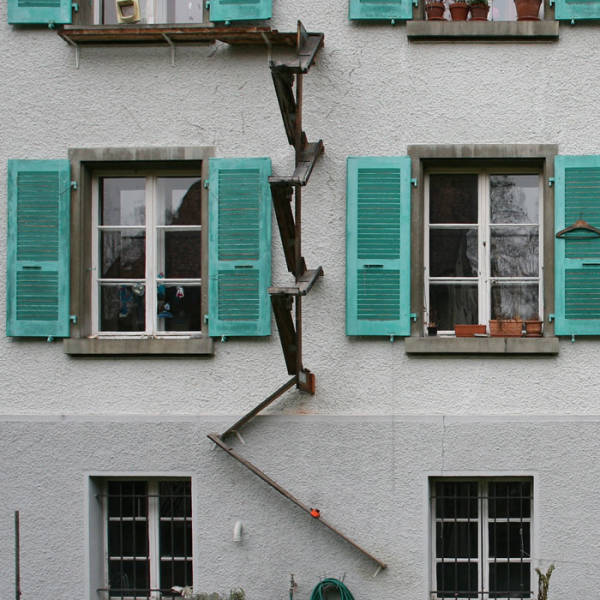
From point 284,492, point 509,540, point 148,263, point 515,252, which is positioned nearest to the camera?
point 284,492

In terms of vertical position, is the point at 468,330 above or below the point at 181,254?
below

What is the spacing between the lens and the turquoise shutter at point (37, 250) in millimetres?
6383

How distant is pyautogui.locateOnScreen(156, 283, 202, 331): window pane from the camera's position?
6582mm

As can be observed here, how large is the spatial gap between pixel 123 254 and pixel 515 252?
3.00 metres

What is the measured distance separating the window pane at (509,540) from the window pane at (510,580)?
0.26 ft

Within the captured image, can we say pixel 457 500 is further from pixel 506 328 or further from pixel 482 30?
pixel 482 30

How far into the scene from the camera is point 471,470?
6.21 metres

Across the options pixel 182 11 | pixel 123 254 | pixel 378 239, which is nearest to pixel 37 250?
pixel 123 254

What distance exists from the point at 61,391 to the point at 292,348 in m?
1.78

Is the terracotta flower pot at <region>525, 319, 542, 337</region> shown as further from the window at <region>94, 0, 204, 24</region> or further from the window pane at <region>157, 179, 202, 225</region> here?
the window at <region>94, 0, 204, 24</region>

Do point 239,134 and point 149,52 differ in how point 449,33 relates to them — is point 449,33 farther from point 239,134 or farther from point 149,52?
point 149,52

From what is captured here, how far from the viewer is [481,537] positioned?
21.0ft

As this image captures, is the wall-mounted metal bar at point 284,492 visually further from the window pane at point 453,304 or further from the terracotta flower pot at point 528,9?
the terracotta flower pot at point 528,9

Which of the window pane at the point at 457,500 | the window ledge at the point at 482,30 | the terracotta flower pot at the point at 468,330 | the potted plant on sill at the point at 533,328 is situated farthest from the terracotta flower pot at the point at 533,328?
the window ledge at the point at 482,30
